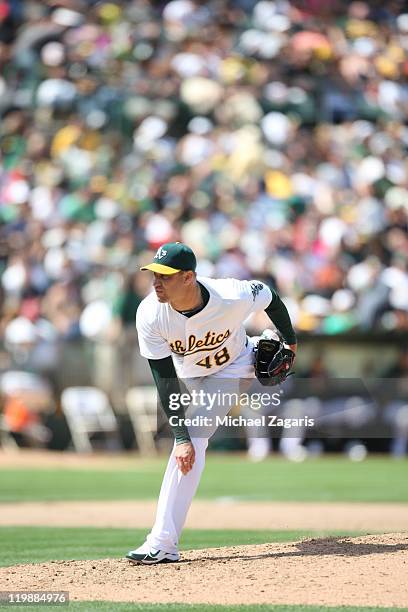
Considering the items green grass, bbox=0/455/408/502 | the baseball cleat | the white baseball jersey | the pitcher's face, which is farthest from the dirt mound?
green grass, bbox=0/455/408/502

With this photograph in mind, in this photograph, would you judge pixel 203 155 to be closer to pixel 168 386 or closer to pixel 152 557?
pixel 168 386

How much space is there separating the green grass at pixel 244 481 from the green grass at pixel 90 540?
2.55m

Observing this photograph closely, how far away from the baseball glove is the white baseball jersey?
13cm

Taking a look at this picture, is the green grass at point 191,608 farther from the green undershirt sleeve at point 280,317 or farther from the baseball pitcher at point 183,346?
the green undershirt sleeve at point 280,317

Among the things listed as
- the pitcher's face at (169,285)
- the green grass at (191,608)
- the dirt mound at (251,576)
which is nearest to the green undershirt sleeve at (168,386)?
the pitcher's face at (169,285)

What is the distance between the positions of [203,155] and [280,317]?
37.0ft

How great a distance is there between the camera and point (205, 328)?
6270mm

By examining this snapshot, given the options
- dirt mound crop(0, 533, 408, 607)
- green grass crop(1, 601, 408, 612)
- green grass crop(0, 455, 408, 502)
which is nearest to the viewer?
green grass crop(1, 601, 408, 612)

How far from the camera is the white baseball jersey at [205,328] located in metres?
6.21

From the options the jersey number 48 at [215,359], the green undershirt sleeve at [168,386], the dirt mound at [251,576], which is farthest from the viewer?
the jersey number 48 at [215,359]

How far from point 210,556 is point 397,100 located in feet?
44.2

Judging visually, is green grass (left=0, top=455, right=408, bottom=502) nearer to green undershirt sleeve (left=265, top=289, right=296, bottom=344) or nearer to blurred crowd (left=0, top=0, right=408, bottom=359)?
blurred crowd (left=0, top=0, right=408, bottom=359)

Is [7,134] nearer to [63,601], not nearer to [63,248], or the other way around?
[63,248]

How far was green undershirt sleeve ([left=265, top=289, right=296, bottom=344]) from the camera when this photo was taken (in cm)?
668
